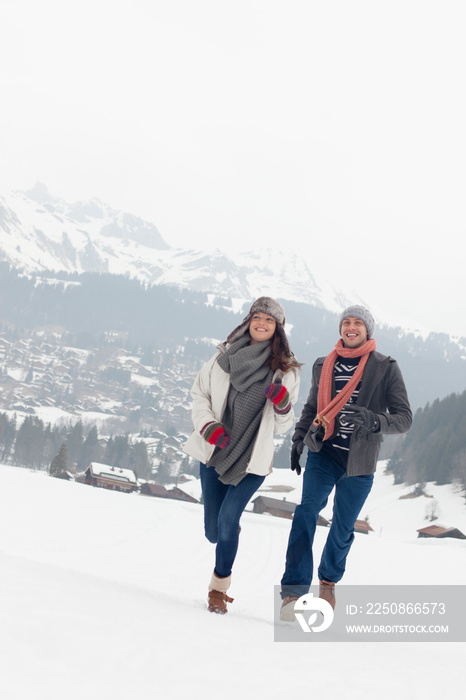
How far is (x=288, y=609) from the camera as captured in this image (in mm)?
4012

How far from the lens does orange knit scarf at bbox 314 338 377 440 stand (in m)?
4.52

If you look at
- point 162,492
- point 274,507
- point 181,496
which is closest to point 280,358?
point 274,507

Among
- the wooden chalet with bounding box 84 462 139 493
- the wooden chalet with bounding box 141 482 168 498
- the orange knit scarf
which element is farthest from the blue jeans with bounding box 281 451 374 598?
the wooden chalet with bounding box 84 462 139 493

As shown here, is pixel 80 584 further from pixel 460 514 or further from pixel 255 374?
pixel 460 514

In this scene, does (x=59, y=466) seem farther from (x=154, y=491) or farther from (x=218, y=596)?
(x=218, y=596)

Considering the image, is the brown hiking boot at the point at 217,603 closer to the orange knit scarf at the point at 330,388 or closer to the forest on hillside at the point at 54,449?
the orange knit scarf at the point at 330,388

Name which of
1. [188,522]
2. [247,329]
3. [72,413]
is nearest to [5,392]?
[72,413]

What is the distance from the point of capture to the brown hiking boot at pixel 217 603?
400 cm

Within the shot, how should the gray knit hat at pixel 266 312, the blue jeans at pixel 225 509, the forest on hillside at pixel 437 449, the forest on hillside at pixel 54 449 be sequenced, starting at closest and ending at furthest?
the blue jeans at pixel 225 509, the gray knit hat at pixel 266 312, the forest on hillside at pixel 437 449, the forest on hillside at pixel 54 449

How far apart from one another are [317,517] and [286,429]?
743 millimetres

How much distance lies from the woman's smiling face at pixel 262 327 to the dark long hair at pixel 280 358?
0.27ft

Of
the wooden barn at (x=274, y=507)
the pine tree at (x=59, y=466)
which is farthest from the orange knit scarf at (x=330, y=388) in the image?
Result: the pine tree at (x=59, y=466)

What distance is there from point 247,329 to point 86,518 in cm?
1468

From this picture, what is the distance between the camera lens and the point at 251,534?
60.7ft
